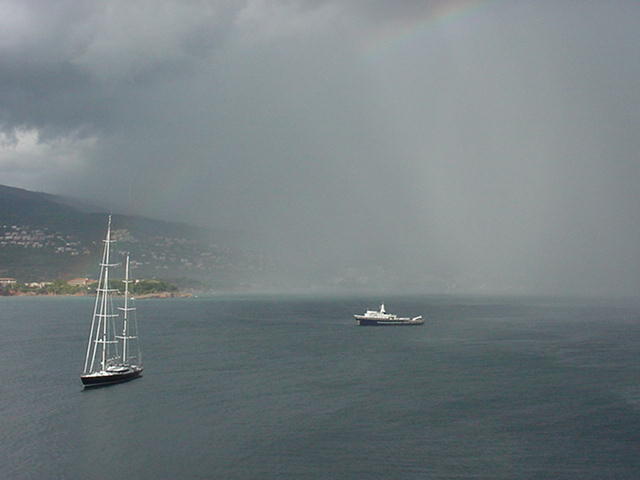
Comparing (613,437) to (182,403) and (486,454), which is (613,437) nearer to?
(486,454)

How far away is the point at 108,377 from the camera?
179 feet

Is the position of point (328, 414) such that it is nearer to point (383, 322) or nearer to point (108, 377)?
point (108, 377)

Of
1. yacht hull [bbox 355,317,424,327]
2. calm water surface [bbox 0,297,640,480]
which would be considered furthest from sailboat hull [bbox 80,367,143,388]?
yacht hull [bbox 355,317,424,327]

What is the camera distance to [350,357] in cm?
7594

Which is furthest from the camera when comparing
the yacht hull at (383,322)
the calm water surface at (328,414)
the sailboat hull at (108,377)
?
the yacht hull at (383,322)

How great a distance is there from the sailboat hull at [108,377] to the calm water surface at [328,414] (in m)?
1.56

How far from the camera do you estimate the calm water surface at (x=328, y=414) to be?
32625 mm

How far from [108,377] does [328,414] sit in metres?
23.8

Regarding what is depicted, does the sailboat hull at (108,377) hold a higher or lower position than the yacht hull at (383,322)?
lower

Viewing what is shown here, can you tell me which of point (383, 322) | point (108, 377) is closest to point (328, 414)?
point (108, 377)

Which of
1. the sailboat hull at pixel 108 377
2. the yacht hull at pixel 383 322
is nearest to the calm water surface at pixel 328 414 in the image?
the sailboat hull at pixel 108 377

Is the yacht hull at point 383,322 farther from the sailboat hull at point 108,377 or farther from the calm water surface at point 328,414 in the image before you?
the sailboat hull at point 108,377

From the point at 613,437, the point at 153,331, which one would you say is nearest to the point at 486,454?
the point at 613,437

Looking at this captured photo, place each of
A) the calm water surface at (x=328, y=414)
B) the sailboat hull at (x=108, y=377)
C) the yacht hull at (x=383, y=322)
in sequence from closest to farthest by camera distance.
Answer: the calm water surface at (x=328, y=414) < the sailboat hull at (x=108, y=377) < the yacht hull at (x=383, y=322)
